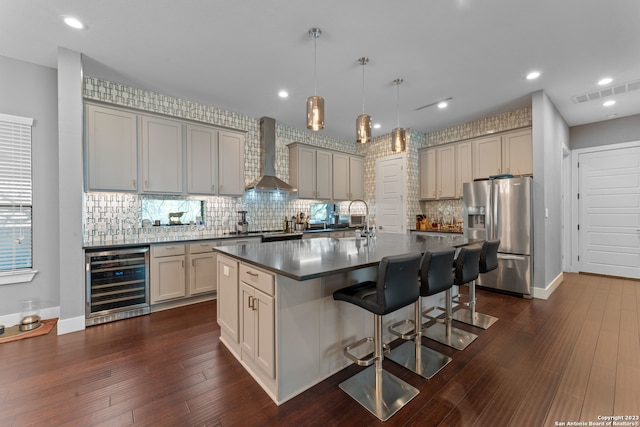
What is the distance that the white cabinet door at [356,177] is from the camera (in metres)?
6.29

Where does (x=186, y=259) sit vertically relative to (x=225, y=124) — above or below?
below

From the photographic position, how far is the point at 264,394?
6.18 feet

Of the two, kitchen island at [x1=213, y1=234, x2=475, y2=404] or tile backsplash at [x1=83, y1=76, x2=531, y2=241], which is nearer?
kitchen island at [x1=213, y1=234, x2=475, y2=404]

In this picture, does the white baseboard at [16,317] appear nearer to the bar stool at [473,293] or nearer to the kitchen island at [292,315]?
the kitchen island at [292,315]

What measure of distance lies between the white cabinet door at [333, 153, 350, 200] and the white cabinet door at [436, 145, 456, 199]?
1.90 m

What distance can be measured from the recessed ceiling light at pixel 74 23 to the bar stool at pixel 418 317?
3645 mm

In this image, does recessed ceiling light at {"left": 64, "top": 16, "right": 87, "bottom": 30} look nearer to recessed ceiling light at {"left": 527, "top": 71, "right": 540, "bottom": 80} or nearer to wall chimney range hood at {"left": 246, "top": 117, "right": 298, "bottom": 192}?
wall chimney range hood at {"left": 246, "top": 117, "right": 298, "bottom": 192}

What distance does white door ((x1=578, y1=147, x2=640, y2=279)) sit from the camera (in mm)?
4766

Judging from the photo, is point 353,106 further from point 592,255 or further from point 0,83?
point 592,255

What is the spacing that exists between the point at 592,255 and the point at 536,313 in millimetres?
3233

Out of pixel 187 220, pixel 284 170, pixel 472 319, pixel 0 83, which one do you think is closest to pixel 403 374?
pixel 472 319

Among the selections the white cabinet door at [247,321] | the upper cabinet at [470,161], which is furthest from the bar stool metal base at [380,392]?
the upper cabinet at [470,161]

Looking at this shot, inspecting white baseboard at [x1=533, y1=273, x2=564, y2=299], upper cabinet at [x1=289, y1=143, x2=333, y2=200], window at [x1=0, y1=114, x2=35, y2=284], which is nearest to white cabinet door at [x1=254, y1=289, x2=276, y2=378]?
window at [x1=0, y1=114, x2=35, y2=284]

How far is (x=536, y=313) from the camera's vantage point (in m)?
3.31
